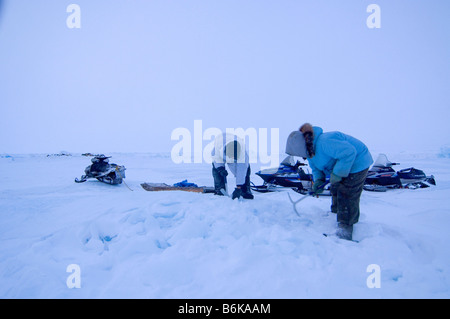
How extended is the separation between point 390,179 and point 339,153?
6.53 m

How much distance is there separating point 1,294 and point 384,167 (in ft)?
30.9

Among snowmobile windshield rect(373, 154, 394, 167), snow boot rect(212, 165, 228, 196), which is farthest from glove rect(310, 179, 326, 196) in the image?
snowmobile windshield rect(373, 154, 394, 167)

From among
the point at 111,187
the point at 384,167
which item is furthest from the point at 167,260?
the point at 384,167

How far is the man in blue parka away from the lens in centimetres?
260

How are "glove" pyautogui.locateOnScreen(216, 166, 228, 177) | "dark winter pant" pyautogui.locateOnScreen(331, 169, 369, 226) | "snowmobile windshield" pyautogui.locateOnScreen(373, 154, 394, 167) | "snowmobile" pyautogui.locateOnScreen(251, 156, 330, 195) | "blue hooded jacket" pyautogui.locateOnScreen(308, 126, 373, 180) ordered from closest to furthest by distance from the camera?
"blue hooded jacket" pyautogui.locateOnScreen(308, 126, 373, 180), "dark winter pant" pyautogui.locateOnScreen(331, 169, 369, 226), "glove" pyautogui.locateOnScreen(216, 166, 228, 177), "snowmobile" pyautogui.locateOnScreen(251, 156, 330, 195), "snowmobile windshield" pyautogui.locateOnScreen(373, 154, 394, 167)

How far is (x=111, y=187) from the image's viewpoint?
325 inches

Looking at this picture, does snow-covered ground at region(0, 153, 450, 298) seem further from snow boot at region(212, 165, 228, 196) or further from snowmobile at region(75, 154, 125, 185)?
snowmobile at region(75, 154, 125, 185)

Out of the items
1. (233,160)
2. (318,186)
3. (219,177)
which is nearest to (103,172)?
(219,177)

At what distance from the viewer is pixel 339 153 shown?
2.54m

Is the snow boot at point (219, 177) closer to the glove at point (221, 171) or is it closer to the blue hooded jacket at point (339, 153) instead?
the glove at point (221, 171)

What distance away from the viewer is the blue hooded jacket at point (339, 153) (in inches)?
100

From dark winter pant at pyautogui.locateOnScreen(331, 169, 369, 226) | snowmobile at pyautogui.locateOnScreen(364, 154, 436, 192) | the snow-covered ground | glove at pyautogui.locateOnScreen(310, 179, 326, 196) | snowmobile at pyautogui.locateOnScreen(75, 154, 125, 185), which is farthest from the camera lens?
snowmobile at pyautogui.locateOnScreen(75, 154, 125, 185)

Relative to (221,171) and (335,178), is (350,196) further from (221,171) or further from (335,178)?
(221,171)
